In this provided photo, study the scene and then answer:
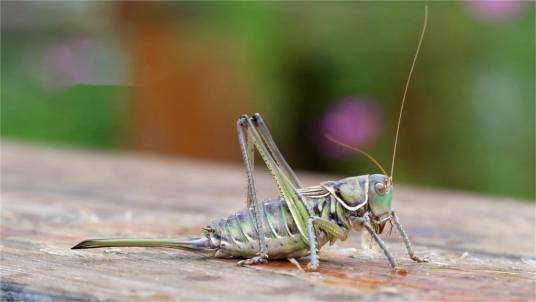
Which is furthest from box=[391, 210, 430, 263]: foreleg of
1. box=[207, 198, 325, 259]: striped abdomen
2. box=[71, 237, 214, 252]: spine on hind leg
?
box=[71, 237, 214, 252]: spine on hind leg

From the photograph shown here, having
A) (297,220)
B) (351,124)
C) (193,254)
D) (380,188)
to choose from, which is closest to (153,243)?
(193,254)

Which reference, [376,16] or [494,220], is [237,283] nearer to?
[494,220]

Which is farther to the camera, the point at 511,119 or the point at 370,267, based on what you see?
the point at 511,119

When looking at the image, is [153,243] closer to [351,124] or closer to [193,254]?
[193,254]

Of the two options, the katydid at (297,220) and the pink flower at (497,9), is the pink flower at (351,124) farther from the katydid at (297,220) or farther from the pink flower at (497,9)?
the katydid at (297,220)

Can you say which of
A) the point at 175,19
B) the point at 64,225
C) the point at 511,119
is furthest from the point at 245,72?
the point at 64,225

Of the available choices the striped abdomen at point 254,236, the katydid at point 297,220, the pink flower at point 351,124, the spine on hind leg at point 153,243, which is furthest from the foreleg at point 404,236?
the pink flower at point 351,124
